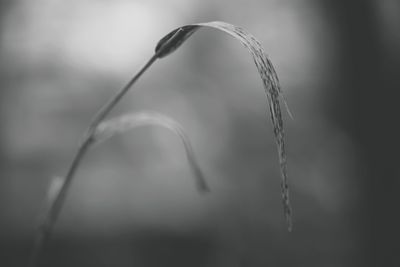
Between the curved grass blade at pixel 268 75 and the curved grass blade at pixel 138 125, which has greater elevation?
the curved grass blade at pixel 268 75

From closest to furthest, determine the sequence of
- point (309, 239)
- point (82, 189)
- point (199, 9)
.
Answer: point (309, 239) → point (199, 9) → point (82, 189)

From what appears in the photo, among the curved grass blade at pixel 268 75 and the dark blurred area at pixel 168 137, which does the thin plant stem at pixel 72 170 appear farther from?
the dark blurred area at pixel 168 137

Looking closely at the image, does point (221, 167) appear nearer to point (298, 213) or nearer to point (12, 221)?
point (298, 213)

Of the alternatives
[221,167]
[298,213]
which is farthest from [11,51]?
[298,213]

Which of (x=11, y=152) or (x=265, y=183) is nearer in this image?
(x=265, y=183)

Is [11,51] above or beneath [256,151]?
above

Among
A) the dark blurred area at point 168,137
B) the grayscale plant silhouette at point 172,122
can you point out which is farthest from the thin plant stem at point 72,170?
the dark blurred area at point 168,137

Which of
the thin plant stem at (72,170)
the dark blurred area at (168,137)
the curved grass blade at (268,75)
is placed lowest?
the dark blurred area at (168,137)

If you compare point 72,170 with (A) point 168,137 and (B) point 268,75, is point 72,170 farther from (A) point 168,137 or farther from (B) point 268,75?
(A) point 168,137

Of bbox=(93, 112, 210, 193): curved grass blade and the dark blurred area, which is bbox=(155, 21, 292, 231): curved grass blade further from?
the dark blurred area
